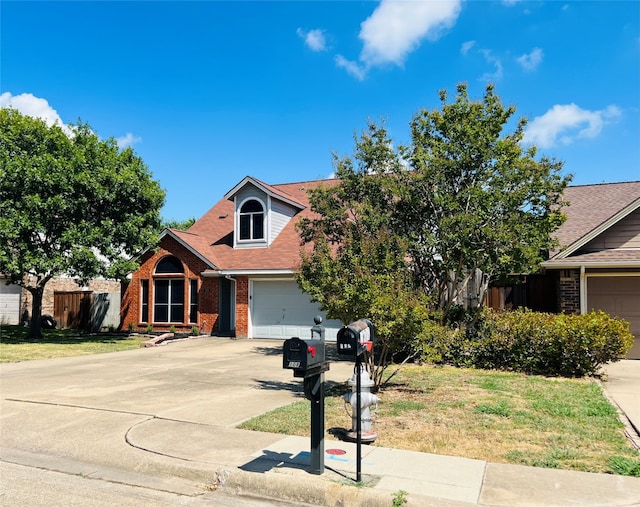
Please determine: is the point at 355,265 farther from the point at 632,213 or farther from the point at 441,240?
the point at 632,213

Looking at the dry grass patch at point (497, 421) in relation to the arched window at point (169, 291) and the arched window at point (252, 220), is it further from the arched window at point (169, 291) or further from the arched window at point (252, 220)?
the arched window at point (169, 291)

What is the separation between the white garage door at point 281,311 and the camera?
20.0m

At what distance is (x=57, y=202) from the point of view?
58.5 feet

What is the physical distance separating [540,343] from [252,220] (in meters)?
13.7

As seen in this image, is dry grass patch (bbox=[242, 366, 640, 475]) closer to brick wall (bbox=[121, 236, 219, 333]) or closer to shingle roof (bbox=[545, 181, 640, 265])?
shingle roof (bbox=[545, 181, 640, 265])

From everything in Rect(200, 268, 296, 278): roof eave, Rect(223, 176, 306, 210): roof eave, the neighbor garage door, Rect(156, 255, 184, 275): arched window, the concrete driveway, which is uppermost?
Rect(223, 176, 306, 210): roof eave

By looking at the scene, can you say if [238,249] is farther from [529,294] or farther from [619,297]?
[619,297]

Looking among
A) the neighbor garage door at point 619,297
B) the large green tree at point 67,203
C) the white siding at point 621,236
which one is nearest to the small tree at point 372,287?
the white siding at point 621,236

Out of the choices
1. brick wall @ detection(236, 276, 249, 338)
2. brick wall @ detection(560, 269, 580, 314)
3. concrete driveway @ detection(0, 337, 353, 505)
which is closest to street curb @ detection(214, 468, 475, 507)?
concrete driveway @ detection(0, 337, 353, 505)

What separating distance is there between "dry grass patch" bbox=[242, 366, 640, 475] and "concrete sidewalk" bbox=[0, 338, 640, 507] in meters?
0.41

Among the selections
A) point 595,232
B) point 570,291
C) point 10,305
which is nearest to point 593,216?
point 595,232

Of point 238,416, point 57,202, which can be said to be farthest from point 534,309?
point 57,202

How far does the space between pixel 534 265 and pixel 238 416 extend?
8.06m

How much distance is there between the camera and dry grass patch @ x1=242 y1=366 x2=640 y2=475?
6223 millimetres
